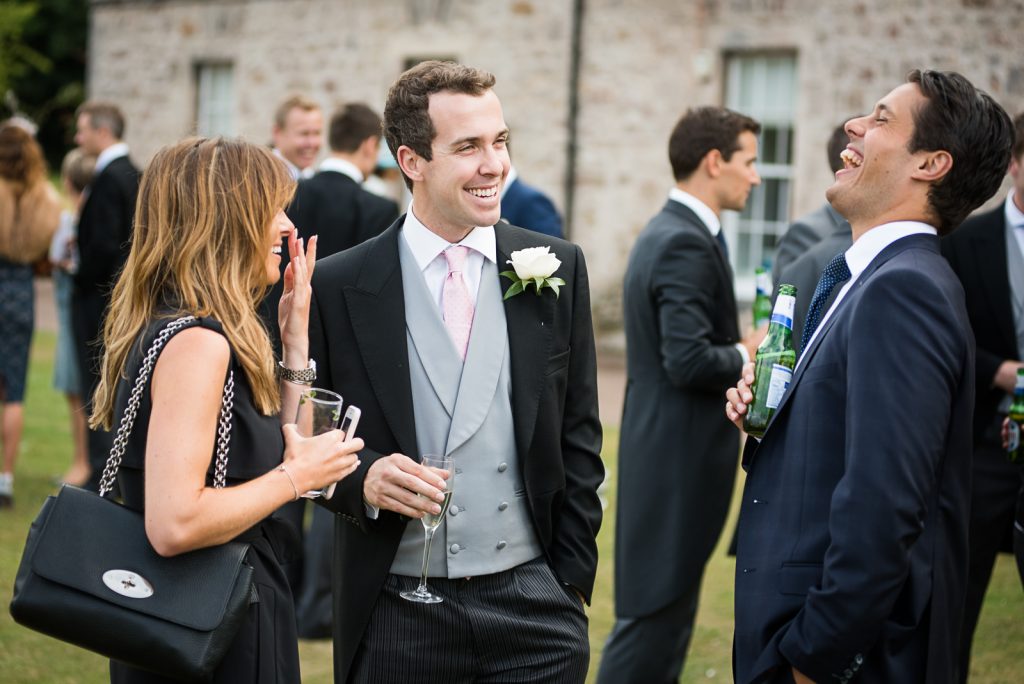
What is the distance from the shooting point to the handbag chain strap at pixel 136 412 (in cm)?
277

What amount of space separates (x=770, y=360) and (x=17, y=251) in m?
6.67

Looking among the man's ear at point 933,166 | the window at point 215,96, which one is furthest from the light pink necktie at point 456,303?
the window at point 215,96

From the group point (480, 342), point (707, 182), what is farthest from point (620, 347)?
point (480, 342)

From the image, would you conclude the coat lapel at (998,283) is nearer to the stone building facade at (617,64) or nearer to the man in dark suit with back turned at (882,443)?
the man in dark suit with back turned at (882,443)

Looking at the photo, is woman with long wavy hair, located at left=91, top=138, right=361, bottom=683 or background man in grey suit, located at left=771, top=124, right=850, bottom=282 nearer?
woman with long wavy hair, located at left=91, top=138, right=361, bottom=683

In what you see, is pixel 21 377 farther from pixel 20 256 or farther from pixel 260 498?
pixel 260 498

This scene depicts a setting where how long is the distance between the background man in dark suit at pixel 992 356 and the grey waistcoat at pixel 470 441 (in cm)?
230

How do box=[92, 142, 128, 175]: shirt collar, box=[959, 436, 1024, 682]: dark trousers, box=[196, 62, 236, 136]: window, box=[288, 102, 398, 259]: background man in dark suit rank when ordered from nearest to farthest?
1. box=[959, 436, 1024, 682]: dark trousers
2. box=[288, 102, 398, 259]: background man in dark suit
3. box=[92, 142, 128, 175]: shirt collar
4. box=[196, 62, 236, 136]: window

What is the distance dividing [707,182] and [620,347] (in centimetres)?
1105

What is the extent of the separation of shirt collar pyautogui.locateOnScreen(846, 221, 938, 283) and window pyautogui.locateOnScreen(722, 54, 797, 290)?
12.4 m

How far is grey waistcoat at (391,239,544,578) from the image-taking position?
3127 millimetres

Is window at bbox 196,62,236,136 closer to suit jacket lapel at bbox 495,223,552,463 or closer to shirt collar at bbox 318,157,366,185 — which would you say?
shirt collar at bbox 318,157,366,185

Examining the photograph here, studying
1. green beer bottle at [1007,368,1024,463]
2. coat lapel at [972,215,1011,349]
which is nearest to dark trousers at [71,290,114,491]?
coat lapel at [972,215,1011,349]

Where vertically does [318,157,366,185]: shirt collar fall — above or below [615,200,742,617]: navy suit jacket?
above
